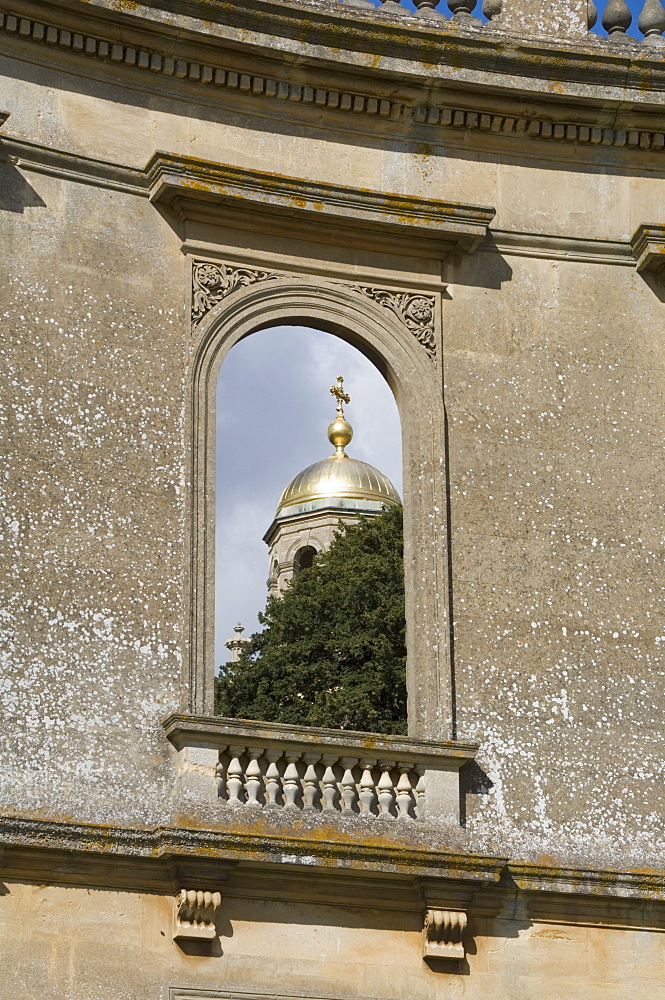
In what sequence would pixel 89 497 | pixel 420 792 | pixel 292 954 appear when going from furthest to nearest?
pixel 89 497
pixel 420 792
pixel 292 954

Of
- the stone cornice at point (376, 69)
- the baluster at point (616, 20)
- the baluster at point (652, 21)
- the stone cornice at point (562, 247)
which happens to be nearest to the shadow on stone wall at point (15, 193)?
the stone cornice at point (562, 247)

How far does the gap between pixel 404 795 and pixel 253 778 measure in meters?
1.06

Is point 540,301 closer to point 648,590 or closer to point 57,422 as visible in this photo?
point 648,590

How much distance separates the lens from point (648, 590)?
15.0 m

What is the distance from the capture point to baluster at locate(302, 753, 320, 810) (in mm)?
13492

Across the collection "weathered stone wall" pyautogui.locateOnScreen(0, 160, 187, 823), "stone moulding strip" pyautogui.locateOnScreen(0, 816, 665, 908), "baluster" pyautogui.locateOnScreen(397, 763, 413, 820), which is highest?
"weathered stone wall" pyautogui.locateOnScreen(0, 160, 187, 823)

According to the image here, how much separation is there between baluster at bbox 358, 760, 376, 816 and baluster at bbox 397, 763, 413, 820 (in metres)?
0.18

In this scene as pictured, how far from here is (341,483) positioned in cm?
5603

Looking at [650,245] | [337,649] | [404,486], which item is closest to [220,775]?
[404,486]

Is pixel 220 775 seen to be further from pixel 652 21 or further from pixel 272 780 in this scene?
pixel 652 21

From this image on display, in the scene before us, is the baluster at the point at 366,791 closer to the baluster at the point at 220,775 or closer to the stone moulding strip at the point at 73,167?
the baluster at the point at 220,775

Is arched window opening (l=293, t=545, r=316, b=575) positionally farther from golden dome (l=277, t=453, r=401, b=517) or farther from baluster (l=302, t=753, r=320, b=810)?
baluster (l=302, t=753, r=320, b=810)

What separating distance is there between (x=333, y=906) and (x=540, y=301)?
16.6ft

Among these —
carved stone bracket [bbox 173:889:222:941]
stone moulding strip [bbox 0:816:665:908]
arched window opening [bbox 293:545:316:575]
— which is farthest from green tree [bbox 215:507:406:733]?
Result: arched window opening [bbox 293:545:316:575]
